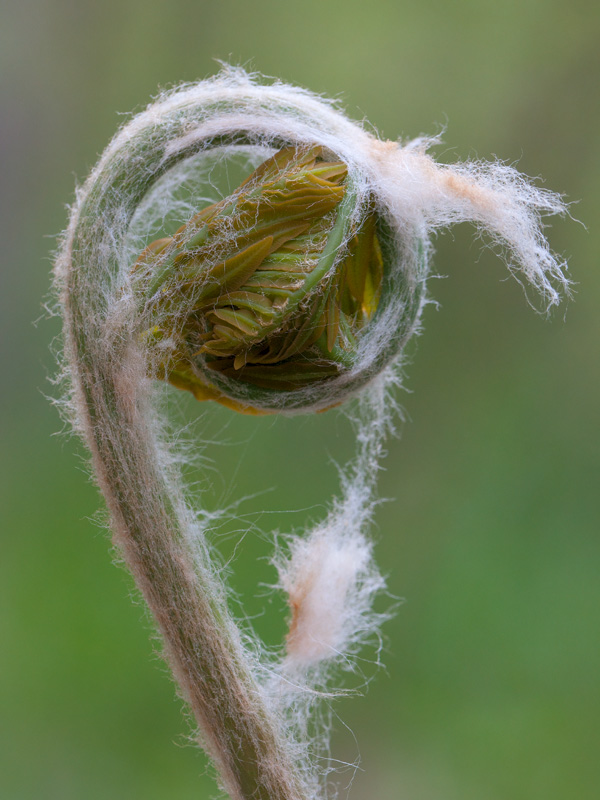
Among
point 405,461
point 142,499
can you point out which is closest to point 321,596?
point 142,499

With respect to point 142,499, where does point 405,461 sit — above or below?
above

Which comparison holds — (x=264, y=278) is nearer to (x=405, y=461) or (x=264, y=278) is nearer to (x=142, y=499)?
(x=142, y=499)

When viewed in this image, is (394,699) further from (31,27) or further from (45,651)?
(31,27)

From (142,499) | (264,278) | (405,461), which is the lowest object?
(142,499)

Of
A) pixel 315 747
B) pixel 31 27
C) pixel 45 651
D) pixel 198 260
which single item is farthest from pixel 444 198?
pixel 31 27

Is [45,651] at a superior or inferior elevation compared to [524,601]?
inferior

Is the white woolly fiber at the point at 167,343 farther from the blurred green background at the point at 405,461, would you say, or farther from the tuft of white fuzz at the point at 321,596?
the blurred green background at the point at 405,461
